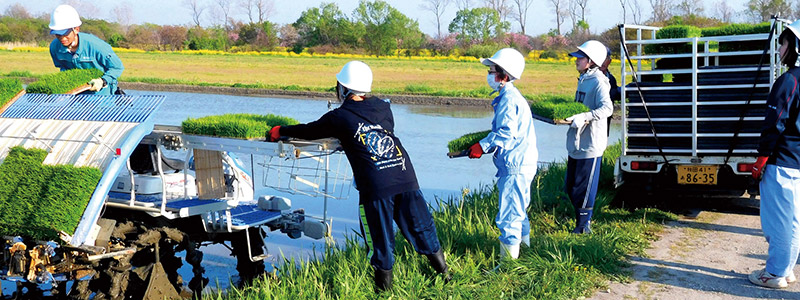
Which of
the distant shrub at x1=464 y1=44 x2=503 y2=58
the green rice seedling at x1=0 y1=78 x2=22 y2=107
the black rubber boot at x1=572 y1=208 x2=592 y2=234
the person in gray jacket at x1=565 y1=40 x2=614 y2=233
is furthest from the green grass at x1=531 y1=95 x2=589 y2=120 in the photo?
the distant shrub at x1=464 y1=44 x2=503 y2=58

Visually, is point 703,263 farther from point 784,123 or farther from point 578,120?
point 784,123

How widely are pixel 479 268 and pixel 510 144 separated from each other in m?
1.03

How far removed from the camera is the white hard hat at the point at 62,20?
8188mm

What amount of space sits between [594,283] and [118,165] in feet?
11.4

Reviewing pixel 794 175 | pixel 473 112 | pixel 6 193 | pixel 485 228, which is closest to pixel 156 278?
pixel 6 193

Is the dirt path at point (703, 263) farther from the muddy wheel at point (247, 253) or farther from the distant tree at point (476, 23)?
the distant tree at point (476, 23)

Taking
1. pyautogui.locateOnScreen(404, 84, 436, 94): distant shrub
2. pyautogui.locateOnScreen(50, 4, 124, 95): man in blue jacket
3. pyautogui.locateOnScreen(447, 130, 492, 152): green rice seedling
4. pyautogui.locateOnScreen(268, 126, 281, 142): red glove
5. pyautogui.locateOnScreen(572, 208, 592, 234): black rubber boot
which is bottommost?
pyautogui.locateOnScreen(404, 84, 436, 94): distant shrub

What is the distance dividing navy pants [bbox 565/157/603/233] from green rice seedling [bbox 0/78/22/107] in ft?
15.8

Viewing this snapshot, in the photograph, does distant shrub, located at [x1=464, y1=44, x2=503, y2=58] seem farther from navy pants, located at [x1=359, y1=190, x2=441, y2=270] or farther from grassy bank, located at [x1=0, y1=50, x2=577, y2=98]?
navy pants, located at [x1=359, y1=190, x2=441, y2=270]

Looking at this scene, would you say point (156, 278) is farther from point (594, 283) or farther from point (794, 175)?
point (794, 175)

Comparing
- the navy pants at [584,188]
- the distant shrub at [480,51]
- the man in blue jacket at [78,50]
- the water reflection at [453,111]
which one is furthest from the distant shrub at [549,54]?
the man in blue jacket at [78,50]

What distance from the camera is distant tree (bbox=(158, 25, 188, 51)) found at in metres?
68.1

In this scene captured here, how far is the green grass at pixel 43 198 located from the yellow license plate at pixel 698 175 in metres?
5.44

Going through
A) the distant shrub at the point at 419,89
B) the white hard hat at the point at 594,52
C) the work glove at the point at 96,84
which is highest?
the white hard hat at the point at 594,52
